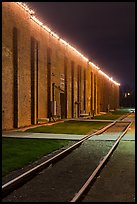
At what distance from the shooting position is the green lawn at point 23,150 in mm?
10986

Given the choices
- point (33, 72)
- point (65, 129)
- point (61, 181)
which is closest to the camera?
point (61, 181)

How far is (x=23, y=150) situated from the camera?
556 inches

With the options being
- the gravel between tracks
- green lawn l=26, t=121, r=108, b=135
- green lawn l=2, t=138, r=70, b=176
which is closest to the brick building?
green lawn l=26, t=121, r=108, b=135

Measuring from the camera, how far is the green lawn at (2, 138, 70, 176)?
10986 mm

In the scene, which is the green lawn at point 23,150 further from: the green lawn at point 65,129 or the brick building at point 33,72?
the brick building at point 33,72

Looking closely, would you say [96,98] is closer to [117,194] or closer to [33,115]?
[33,115]

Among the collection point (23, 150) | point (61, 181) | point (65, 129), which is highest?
point (65, 129)

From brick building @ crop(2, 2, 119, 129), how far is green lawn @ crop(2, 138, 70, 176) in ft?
19.4

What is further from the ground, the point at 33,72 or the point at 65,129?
the point at 33,72

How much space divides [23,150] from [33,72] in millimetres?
14848

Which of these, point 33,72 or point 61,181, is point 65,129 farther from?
point 61,181

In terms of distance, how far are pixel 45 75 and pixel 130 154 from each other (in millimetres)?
19827

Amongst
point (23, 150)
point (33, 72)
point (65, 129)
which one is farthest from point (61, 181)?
point (33, 72)

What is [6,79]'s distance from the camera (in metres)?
22.9
